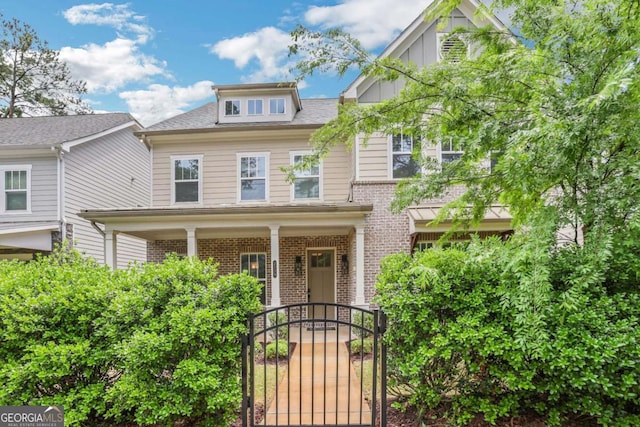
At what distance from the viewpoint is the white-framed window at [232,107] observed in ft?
38.5

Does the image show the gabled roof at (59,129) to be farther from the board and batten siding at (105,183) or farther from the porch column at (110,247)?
the porch column at (110,247)

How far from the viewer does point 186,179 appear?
36.7 ft

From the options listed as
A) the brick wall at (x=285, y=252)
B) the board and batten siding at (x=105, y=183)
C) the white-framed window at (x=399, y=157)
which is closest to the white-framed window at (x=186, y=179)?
the brick wall at (x=285, y=252)

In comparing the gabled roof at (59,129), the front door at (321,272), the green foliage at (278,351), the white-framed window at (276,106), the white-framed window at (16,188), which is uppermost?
the white-framed window at (276,106)

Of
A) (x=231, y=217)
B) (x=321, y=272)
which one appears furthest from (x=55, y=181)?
(x=321, y=272)

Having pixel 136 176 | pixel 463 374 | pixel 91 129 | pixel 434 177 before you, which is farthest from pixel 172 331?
pixel 136 176

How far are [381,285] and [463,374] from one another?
1189 mm

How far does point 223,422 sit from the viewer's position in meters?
3.53

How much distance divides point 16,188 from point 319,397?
36.0 feet

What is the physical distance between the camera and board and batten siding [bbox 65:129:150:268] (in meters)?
10.9

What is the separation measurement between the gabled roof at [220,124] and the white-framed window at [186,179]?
3.03 feet

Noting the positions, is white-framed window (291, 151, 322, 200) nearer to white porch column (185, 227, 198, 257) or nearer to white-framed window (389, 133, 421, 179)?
white-framed window (389, 133, 421, 179)

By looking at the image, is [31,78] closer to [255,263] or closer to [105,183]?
[105,183]

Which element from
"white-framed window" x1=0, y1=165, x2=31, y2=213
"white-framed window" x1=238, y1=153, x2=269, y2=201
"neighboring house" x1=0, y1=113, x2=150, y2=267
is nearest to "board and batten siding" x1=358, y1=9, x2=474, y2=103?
"white-framed window" x1=238, y1=153, x2=269, y2=201
